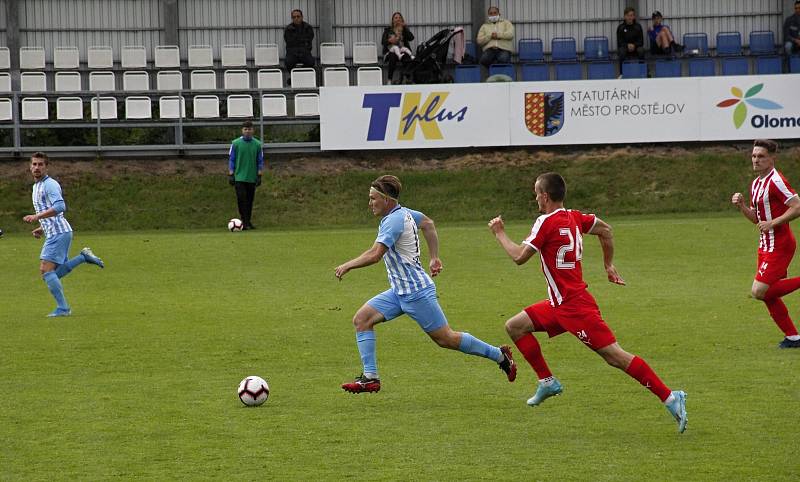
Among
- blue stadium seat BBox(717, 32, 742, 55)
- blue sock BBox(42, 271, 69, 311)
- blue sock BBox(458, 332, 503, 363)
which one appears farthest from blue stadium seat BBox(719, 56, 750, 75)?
blue sock BBox(458, 332, 503, 363)

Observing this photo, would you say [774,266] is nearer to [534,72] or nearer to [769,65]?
[534,72]

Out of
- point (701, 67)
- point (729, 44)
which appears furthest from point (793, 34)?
point (729, 44)

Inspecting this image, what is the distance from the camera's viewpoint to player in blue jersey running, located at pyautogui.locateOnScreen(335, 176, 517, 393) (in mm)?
9484

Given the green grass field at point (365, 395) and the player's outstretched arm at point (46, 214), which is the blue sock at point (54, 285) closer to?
the green grass field at point (365, 395)

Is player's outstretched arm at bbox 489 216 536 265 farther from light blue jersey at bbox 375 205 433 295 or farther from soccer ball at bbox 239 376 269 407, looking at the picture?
soccer ball at bbox 239 376 269 407

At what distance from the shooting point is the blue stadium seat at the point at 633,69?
3139 cm

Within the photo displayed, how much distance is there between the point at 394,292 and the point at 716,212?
1858cm

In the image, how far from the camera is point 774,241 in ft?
38.1

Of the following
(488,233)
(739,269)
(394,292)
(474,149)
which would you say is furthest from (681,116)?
(394,292)

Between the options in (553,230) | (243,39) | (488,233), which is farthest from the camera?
(243,39)

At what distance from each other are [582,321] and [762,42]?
29653mm

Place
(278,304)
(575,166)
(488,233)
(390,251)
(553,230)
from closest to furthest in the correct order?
(553,230), (390,251), (278,304), (488,233), (575,166)

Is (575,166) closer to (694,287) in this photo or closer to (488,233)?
(488,233)

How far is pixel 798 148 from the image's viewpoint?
28719 mm
